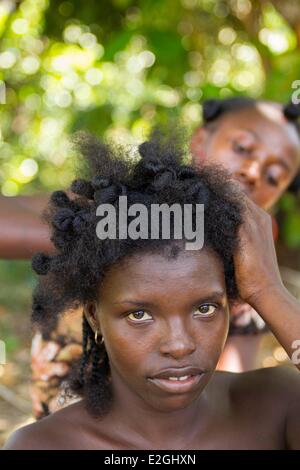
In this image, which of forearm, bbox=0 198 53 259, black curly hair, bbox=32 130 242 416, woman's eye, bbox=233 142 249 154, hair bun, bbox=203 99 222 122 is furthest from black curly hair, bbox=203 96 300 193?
black curly hair, bbox=32 130 242 416

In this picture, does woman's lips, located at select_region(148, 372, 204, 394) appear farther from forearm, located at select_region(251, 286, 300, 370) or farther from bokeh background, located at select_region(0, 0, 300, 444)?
bokeh background, located at select_region(0, 0, 300, 444)

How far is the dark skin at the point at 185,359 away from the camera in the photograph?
1.67 metres

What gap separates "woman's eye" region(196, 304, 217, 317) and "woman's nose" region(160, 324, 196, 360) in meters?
0.06

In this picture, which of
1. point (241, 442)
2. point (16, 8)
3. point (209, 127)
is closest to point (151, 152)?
point (241, 442)

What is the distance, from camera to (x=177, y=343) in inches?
64.7

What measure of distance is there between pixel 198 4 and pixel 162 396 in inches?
142

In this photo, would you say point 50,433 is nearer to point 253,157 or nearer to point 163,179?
point 163,179

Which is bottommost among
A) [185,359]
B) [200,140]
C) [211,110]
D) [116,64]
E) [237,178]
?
[185,359]

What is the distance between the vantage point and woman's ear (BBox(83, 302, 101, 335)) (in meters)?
1.85

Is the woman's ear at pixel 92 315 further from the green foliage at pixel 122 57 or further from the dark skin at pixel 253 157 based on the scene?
the green foliage at pixel 122 57

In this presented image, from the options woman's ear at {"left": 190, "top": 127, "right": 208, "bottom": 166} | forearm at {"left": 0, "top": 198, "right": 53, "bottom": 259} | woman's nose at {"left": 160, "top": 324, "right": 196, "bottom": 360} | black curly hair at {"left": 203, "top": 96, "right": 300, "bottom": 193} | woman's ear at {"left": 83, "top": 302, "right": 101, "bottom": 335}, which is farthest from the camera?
black curly hair at {"left": 203, "top": 96, "right": 300, "bottom": 193}

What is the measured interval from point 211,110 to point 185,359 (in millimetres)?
1631

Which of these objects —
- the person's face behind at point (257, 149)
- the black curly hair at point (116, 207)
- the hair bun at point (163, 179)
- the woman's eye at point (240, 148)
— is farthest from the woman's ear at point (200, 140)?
the hair bun at point (163, 179)

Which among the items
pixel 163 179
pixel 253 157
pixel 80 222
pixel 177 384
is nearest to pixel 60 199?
pixel 80 222
